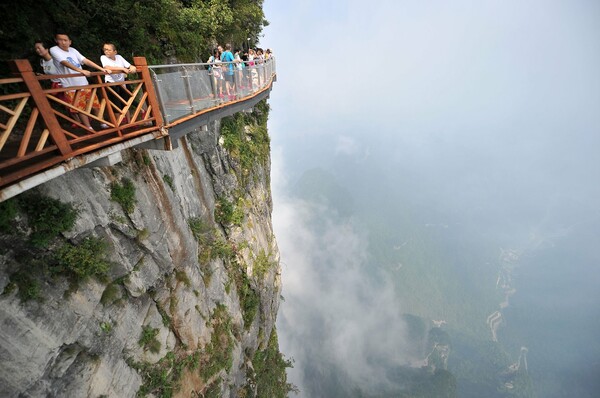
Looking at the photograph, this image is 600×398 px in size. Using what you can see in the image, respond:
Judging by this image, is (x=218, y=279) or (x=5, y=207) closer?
(x=5, y=207)

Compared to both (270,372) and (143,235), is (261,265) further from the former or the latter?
(143,235)

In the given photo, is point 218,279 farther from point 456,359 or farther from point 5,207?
point 456,359

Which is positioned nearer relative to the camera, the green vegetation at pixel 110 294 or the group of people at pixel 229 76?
the green vegetation at pixel 110 294

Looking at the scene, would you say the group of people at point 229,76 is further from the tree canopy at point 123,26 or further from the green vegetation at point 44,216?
the green vegetation at point 44,216

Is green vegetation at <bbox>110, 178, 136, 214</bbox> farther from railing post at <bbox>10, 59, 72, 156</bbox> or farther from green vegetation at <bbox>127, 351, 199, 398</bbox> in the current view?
green vegetation at <bbox>127, 351, 199, 398</bbox>

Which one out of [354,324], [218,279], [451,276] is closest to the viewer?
[218,279]

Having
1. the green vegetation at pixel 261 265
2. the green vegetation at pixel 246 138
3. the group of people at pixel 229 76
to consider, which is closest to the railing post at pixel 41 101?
the group of people at pixel 229 76

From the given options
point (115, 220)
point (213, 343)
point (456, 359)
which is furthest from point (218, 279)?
point (456, 359)
